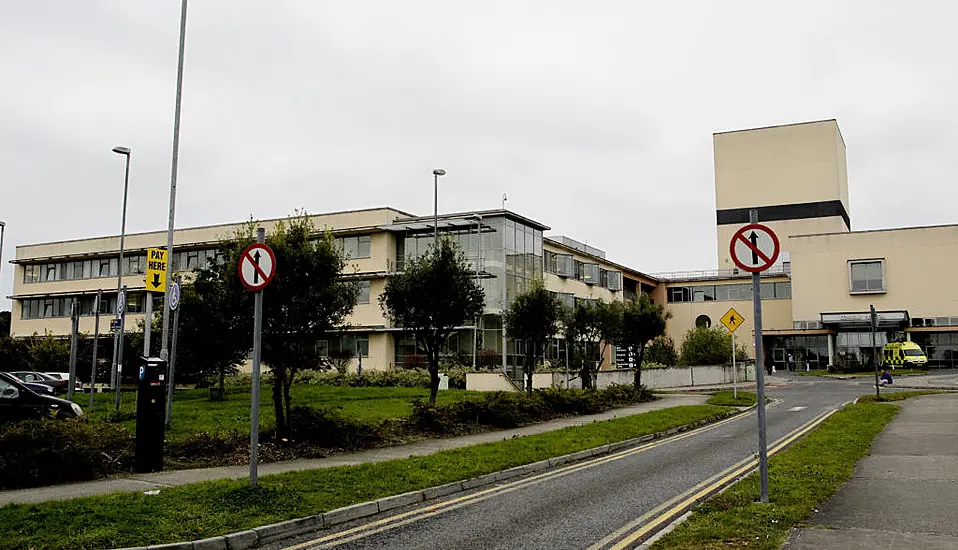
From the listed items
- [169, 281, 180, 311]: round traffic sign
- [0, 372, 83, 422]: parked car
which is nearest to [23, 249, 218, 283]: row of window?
[0, 372, 83, 422]: parked car

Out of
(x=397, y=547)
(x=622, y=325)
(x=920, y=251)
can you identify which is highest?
(x=920, y=251)

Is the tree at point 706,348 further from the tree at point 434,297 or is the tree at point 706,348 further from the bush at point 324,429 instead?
the bush at point 324,429

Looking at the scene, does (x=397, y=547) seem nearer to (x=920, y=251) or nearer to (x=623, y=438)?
(x=623, y=438)

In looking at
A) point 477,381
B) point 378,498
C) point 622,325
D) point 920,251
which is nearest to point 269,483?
point 378,498

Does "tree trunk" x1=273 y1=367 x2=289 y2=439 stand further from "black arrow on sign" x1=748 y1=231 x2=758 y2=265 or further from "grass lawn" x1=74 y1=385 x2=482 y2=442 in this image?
"black arrow on sign" x1=748 y1=231 x2=758 y2=265

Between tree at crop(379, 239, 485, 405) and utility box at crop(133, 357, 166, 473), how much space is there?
10.2 m

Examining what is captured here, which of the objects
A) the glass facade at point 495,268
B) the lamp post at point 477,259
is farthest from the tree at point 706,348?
the lamp post at point 477,259

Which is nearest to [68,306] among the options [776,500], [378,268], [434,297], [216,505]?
[378,268]

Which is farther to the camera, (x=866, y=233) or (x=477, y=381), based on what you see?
(x=866, y=233)

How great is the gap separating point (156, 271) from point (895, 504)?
50.0 ft

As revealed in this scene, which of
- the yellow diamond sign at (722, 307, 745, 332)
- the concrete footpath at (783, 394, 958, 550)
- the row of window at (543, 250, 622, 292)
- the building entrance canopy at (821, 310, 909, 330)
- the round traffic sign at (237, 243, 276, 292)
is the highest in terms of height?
the row of window at (543, 250, 622, 292)

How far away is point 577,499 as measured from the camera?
10898 mm

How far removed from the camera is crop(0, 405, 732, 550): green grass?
821cm

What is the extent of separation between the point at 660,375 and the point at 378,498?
37245 millimetres
